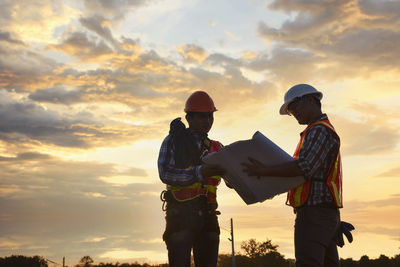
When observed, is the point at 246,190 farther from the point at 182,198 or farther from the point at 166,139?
the point at 166,139

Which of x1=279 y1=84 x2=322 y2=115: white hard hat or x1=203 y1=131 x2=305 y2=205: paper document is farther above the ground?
x1=279 y1=84 x2=322 y2=115: white hard hat

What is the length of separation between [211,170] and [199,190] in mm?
→ 530

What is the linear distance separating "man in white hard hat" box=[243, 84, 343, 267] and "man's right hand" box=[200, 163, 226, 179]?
358 millimetres

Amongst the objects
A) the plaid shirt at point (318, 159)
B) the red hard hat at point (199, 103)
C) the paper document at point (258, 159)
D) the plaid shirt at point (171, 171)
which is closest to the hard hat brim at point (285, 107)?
the plaid shirt at point (318, 159)

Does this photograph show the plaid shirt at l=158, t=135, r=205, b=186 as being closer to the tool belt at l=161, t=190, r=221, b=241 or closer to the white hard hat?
the tool belt at l=161, t=190, r=221, b=241

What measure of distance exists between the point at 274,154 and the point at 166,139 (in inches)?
61.0

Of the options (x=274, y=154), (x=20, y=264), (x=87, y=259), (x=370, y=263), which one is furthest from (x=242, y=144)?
(x=87, y=259)

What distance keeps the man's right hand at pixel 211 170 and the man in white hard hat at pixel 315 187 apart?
1.17 ft

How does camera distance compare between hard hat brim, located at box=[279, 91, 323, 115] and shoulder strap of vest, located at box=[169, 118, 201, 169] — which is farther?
shoulder strap of vest, located at box=[169, 118, 201, 169]

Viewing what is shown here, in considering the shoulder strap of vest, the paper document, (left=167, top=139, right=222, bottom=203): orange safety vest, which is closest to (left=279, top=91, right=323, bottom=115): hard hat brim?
the paper document

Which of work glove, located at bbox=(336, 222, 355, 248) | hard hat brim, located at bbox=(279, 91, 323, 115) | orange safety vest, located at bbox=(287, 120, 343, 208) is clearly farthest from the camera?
hard hat brim, located at bbox=(279, 91, 323, 115)

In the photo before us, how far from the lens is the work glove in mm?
5418

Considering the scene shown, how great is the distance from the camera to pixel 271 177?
17.2ft

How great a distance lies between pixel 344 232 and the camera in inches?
217
